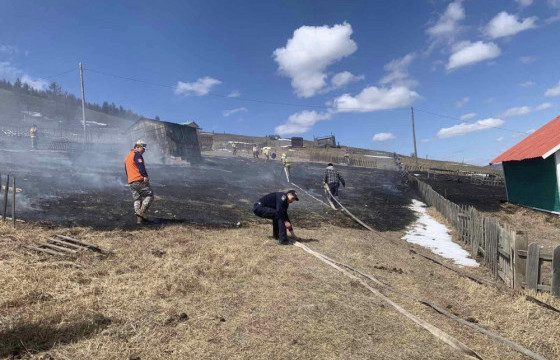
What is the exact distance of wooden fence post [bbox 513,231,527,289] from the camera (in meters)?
5.78

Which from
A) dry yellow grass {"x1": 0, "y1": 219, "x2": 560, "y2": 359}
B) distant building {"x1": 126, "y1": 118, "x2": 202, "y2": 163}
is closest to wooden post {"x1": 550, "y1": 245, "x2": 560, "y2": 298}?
dry yellow grass {"x1": 0, "y1": 219, "x2": 560, "y2": 359}

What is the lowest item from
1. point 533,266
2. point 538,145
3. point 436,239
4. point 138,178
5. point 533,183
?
point 436,239

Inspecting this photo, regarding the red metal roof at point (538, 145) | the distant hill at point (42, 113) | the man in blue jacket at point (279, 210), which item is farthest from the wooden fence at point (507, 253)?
the distant hill at point (42, 113)

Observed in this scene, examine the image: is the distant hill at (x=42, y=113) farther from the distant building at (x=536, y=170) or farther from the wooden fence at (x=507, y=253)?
the wooden fence at (x=507, y=253)

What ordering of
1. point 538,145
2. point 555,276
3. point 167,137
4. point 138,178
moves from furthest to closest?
point 167,137
point 538,145
point 138,178
point 555,276

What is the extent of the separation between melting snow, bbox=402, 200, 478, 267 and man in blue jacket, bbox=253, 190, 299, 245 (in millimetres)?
4243

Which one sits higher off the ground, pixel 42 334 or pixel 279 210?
pixel 279 210

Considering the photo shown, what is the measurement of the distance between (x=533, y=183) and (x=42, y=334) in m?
19.4

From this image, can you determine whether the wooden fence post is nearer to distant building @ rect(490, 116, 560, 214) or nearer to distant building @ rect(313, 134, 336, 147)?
distant building @ rect(490, 116, 560, 214)

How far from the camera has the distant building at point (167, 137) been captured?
29.2 m

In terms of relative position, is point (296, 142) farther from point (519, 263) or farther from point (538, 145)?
point (519, 263)

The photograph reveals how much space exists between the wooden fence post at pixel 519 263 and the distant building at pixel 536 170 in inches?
409

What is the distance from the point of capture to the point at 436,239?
33.4 ft

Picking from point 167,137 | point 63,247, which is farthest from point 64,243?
point 167,137
